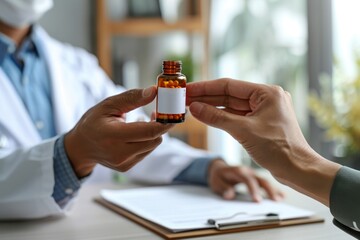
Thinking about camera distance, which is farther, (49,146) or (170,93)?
(49,146)

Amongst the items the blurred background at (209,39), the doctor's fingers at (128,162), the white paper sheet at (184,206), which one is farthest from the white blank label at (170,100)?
the blurred background at (209,39)

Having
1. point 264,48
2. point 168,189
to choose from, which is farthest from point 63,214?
point 264,48

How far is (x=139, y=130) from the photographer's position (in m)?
0.96

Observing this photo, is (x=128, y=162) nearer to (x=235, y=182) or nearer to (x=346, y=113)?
(x=235, y=182)

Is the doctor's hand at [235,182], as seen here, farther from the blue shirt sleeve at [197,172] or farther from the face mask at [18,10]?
the face mask at [18,10]

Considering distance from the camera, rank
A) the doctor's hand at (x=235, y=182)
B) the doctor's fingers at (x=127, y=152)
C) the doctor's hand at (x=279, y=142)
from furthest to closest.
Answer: the doctor's hand at (x=235, y=182) < the doctor's fingers at (x=127, y=152) < the doctor's hand at (x=279, y=142)

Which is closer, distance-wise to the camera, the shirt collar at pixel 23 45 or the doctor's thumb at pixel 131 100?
the doctor's thumb at pixel 131 100

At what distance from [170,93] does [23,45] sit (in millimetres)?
959

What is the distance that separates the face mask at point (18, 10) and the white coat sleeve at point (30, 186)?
667 millimetres

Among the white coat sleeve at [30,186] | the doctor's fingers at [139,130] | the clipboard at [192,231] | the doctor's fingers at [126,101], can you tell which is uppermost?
the doctor's fingers at [126,101]

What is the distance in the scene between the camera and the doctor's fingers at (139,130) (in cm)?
95

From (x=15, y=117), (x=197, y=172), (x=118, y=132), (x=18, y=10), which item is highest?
(x=18, y=10)

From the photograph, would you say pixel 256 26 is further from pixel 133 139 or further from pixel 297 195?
pixel 133 139

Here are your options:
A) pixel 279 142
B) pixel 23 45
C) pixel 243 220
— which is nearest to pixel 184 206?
pixel 243 220
